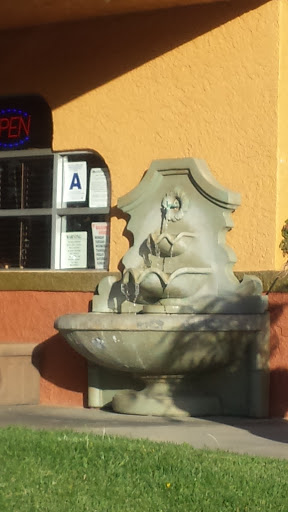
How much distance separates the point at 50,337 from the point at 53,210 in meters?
1.26

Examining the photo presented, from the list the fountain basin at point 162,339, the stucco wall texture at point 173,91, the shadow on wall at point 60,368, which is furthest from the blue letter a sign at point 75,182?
the fountain basin at point 162,339

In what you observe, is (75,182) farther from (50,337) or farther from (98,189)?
(50,337)

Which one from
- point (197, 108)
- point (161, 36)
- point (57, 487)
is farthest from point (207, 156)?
point (57, 487)

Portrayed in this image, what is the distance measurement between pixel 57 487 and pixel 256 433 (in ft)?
9.05

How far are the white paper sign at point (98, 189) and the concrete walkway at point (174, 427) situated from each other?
6.48ft

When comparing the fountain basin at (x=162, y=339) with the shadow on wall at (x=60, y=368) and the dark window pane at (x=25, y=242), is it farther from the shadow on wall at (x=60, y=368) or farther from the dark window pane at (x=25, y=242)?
the dark window pane at (x=25, y=242)

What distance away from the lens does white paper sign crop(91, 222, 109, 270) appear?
11273 millimetres

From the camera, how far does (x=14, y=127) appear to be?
478 inches

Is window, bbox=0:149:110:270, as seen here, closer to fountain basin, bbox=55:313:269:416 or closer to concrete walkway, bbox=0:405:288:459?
fountain basin, bbox=55:313:269:416

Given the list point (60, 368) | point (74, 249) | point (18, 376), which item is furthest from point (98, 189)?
point (18, 376)

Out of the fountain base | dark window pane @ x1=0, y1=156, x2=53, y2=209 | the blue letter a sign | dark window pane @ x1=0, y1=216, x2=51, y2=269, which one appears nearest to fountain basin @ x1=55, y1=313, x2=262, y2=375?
the fountain base

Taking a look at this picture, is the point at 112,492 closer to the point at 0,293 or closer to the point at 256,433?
the point at 256,433

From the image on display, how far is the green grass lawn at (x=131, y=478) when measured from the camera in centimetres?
634

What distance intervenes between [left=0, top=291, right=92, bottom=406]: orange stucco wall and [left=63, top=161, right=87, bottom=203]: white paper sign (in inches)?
40.0
